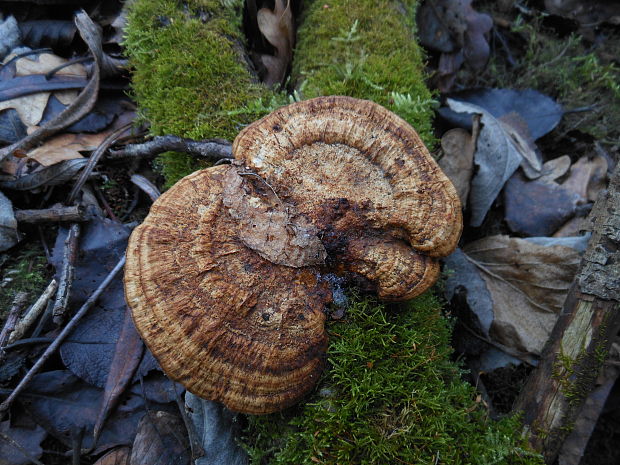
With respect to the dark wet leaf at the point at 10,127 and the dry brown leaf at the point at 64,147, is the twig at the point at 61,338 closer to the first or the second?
the dry brown leaf at the point at 64,147

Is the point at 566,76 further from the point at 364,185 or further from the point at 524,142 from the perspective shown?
the point at 364,185

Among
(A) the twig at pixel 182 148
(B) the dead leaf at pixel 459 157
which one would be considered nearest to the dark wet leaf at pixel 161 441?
(A) the twig at pixel 182 148

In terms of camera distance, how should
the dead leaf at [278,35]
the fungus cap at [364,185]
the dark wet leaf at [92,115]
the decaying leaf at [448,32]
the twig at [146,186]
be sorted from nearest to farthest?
the fungus cap at [364,185], the twig at [146,186], the dark wet leaf at [92,115], the dead leaf at [278,35], the decaying leaf at [448,32]

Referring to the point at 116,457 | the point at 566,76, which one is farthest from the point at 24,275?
the point at 566,76

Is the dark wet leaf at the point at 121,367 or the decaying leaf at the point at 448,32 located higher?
the decaying leaf at the point at 448,32

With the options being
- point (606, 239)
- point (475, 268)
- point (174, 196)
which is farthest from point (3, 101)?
point (606, 239)

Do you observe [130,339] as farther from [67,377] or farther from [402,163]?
[402,163]

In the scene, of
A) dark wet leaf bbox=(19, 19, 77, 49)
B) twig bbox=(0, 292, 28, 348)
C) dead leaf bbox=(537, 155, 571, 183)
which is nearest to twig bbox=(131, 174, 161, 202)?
twig bbox=(0, 292, 28, 348)
